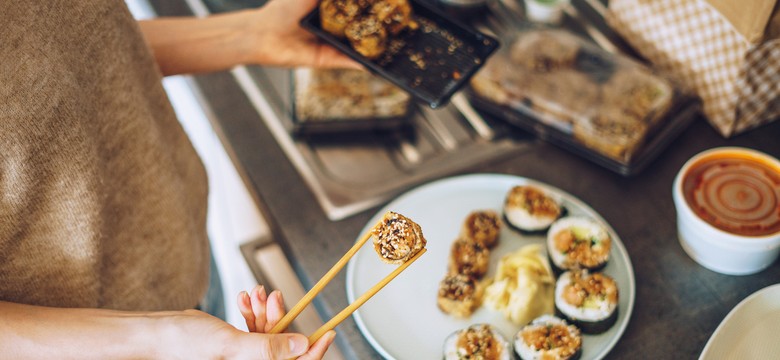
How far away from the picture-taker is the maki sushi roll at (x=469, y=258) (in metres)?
1.06

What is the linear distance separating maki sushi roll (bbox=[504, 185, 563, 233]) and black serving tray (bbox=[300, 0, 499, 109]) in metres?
0.22

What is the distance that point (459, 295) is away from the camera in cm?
102

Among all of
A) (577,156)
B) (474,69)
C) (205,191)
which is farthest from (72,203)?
(577,156)

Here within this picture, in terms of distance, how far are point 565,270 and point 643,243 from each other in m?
0.20

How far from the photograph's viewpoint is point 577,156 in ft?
4.22

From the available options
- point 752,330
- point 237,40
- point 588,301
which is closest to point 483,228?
point 588,301

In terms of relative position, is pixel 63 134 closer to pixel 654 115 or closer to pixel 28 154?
pixel 28 154

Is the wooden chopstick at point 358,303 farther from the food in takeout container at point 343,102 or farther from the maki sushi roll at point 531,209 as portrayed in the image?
the food in takeout container at point 343,102

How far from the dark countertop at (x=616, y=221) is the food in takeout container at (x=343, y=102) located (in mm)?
102

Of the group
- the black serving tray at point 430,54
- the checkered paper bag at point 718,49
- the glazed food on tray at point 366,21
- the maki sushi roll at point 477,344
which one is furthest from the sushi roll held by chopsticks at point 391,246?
the checkered paper bag at point 718,49

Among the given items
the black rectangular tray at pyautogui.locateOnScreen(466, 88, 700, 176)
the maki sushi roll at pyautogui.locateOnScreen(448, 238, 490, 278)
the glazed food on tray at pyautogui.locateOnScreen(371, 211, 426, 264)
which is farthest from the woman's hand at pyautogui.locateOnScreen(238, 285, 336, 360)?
the black rectangular tray at pyautogui.locateOnScreen(466, 88, 700, 176)

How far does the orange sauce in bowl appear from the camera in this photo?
3.32ft

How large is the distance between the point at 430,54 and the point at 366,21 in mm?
132

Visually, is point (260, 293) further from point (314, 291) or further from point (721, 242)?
point (721, 242)
